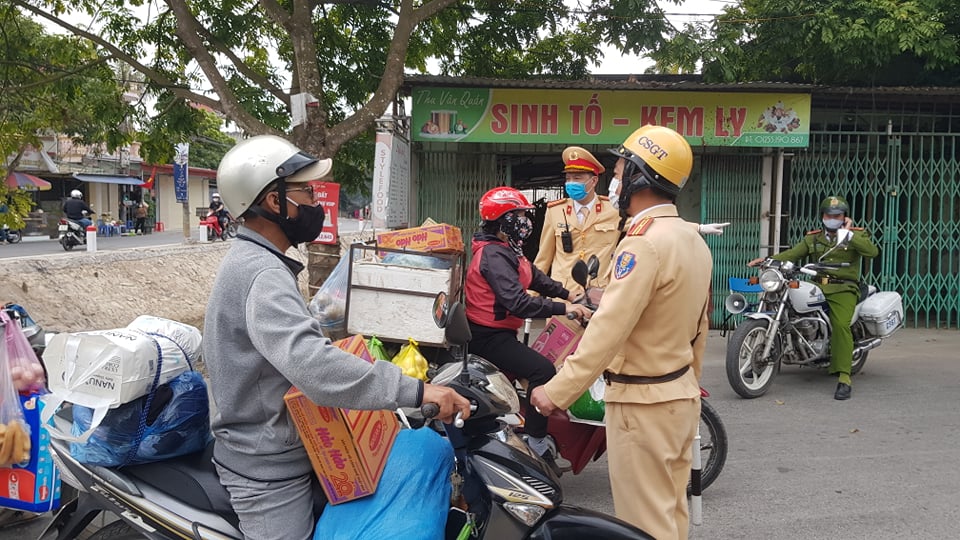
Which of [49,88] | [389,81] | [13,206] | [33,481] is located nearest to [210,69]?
[389,81]

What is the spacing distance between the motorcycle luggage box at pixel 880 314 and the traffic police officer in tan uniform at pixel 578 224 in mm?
2491

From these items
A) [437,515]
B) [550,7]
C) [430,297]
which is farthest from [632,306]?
[550,7]

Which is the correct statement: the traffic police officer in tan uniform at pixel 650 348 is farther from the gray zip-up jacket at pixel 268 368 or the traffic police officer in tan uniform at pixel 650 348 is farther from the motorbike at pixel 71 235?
the motorbike at pixel 71 235

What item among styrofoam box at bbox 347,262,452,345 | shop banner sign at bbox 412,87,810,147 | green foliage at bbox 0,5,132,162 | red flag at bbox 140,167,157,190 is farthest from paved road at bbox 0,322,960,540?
red flag at bbox 140,167,157,190

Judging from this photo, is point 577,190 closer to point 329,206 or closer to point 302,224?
point 329,206

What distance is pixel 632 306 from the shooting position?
2.23 meters

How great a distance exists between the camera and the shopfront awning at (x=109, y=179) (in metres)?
29.9

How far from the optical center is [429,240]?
159 inches

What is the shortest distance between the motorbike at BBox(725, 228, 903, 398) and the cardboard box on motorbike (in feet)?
14.1

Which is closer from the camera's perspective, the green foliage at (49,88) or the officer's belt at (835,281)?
the officer's belt at (835,281)

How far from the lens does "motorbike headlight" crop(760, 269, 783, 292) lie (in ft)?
19.2

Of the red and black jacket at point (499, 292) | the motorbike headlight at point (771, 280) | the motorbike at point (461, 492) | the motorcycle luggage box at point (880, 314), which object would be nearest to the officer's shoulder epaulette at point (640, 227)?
the motorbike at point (461, 492)

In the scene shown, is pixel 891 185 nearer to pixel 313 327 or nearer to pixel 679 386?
pixel 679 386

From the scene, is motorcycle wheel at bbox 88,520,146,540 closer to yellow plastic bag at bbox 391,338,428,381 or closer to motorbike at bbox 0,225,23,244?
yellow plastic bag at bbox 391,338,428,381
